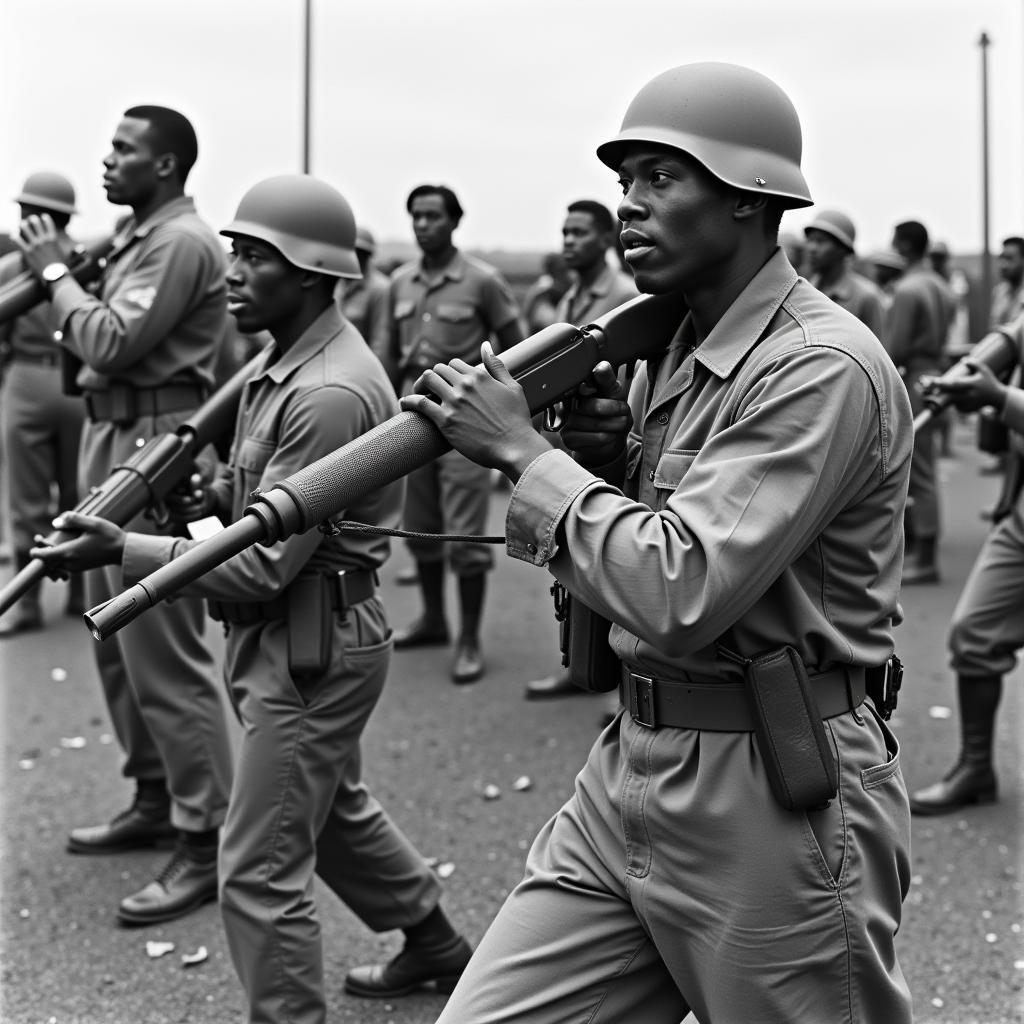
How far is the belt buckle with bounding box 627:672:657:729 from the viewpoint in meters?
2.51

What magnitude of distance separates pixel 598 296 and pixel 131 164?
295 cm

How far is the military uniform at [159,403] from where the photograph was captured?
199 inches

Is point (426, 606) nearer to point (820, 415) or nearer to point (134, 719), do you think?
point (134, 719)

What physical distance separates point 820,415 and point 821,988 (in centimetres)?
91

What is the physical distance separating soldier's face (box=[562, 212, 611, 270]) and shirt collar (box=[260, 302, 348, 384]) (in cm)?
373

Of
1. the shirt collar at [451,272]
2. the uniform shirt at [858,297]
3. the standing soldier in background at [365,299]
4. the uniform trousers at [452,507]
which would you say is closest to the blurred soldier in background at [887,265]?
the uniform shirt at [858,297]

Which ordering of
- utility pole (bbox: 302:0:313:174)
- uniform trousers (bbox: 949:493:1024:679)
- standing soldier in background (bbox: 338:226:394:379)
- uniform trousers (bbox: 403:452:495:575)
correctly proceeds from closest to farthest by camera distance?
1. uniform trousers (bbox: 949:493:1024:679)
2. uniform trousers (bbox: 403:452:495:575)
3. standing soldier in background (bbox: 338:226:394:379)
4. utility pole (bbox: 302:0:313:174)

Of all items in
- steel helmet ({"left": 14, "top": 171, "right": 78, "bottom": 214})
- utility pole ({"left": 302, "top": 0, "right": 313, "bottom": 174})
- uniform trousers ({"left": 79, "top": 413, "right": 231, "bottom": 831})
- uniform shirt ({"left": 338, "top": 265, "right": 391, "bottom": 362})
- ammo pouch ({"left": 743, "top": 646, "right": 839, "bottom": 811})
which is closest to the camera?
ammo pouch ({"left": 743, "top": 646, "right": 839, "bottom": 811})

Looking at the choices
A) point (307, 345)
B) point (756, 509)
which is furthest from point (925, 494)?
point (756, 509)

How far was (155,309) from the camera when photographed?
510 centimetres

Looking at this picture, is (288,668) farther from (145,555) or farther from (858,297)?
(858,297)

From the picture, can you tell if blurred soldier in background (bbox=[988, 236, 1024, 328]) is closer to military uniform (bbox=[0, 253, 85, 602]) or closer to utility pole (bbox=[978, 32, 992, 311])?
utility pole (bbox=[978, 32, 992, 311])

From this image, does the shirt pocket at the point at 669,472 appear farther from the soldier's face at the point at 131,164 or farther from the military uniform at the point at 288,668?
the soldier's face at the point at 131,164

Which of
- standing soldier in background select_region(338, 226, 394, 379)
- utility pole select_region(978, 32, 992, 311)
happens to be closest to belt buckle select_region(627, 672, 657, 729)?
standing soldier in background select_region(338, 226, 394, 379)
